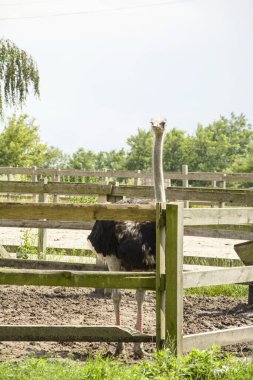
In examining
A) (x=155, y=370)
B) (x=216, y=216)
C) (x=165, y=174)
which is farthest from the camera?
(x=165, y=174)

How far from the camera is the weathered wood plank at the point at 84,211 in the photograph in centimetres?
494

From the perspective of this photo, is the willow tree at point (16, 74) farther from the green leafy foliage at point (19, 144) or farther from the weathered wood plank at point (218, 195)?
the green leafy foliage at point (19, 144)

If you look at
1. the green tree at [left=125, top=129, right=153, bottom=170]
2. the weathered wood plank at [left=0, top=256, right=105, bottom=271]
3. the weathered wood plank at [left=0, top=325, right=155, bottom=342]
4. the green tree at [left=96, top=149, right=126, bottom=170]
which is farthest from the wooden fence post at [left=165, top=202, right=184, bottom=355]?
the green tree at [left=96, top=149, right=126, bottom=170]

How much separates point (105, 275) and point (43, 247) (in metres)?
5.15

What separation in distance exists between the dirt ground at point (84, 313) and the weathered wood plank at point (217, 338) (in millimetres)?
312

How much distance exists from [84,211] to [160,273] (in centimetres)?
65

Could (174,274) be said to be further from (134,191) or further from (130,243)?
(134,191)

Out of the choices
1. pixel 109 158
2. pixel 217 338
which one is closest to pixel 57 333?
pixel 217 338

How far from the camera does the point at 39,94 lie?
861 inches

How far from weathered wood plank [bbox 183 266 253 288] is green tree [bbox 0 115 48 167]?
43378mm

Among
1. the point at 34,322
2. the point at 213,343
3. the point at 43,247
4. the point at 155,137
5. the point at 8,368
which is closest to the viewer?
the point at 8,368

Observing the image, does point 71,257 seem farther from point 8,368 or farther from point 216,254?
point 8,368

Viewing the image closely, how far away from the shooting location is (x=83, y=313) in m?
7.24

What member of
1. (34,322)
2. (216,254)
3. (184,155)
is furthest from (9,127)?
(34,322)
